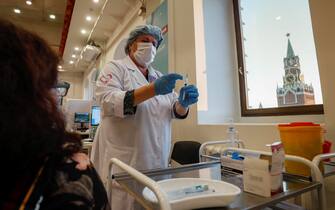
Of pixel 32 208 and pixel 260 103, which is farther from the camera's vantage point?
pixel 260 103

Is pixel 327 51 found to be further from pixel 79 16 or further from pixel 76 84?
pixel 76 84

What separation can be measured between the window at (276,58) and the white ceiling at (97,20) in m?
1.94

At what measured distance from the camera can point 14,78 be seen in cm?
35

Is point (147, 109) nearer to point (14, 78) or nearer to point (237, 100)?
point (14, 78)

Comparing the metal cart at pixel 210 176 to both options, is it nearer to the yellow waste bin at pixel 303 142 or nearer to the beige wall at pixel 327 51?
the yellow waste bin at pixel 303 142

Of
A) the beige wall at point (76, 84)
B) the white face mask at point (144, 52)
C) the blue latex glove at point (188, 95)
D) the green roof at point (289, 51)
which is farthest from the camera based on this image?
the beige wall at point (76, 84)

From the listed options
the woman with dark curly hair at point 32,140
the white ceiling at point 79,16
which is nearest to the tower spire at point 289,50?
the woman with dark curly hair at point 32,140

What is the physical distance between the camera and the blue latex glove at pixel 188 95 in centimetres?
121

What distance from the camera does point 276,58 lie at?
1.67 metres

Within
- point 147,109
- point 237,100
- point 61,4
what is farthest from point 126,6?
point 147,109

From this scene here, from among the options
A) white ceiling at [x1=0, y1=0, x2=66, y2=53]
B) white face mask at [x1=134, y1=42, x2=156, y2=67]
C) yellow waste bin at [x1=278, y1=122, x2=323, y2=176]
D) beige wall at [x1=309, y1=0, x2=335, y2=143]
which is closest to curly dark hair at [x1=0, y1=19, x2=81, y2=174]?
yellow waste bin at [x1=278, y1=122, x2=323, y2=176]

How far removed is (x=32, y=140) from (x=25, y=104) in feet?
0.20

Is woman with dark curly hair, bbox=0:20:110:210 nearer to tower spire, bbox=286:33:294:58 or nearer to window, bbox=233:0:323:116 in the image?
window, bbox=233:0:323:116

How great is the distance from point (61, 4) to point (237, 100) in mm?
4296
